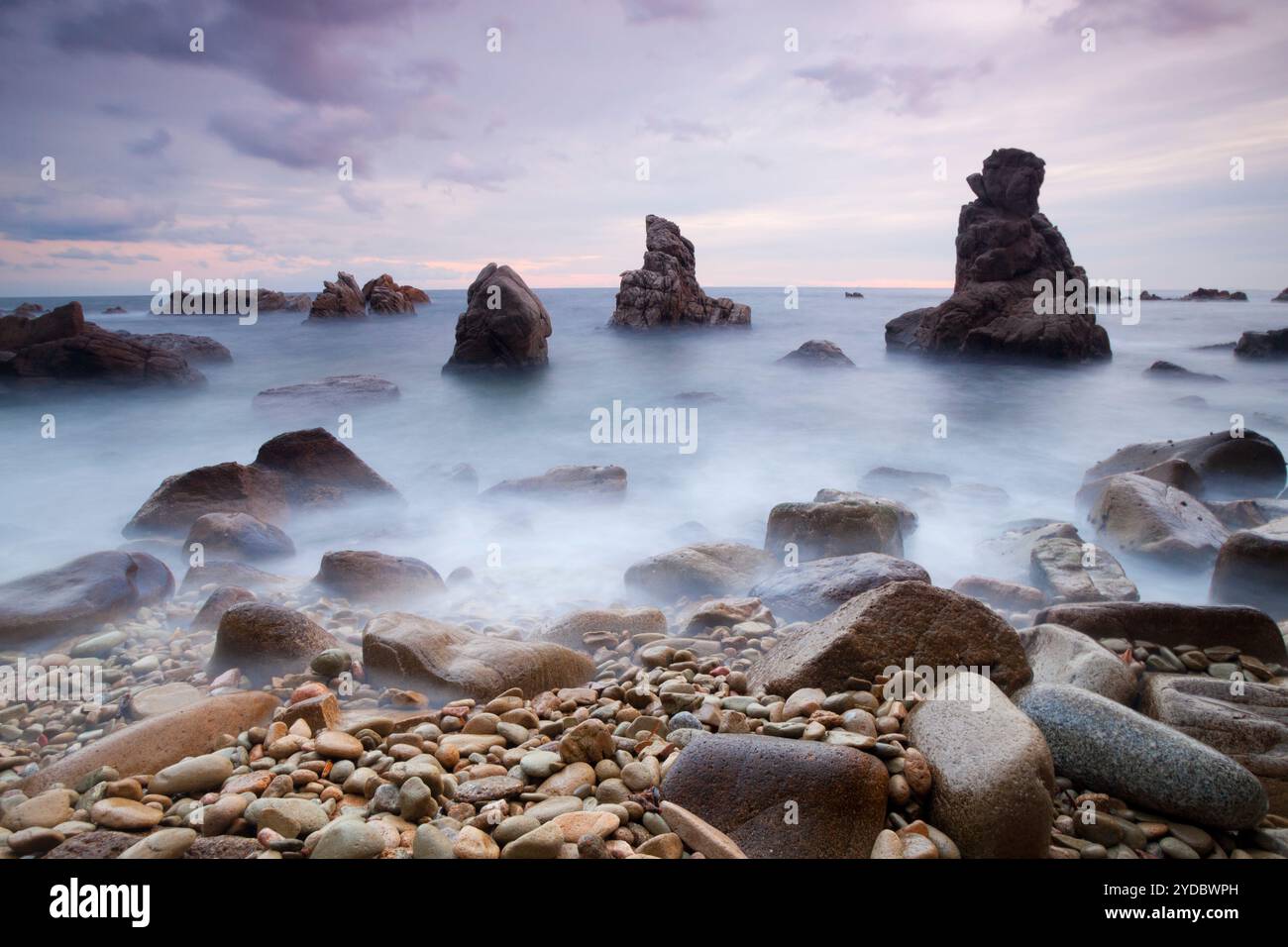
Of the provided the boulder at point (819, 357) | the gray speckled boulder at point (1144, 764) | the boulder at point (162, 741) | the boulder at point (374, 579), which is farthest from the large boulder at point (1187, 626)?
the boulder at point (819, 357)

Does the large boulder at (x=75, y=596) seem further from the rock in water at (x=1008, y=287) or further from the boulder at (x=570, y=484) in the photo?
the rock in water at (x=1008, y=287)

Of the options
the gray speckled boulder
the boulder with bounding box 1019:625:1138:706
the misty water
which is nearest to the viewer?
the gray speckled boulder

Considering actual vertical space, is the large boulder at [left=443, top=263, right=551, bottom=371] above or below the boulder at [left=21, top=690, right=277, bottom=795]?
above

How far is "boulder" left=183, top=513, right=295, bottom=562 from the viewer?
6.40 metres

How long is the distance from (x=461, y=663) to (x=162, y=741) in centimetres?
123

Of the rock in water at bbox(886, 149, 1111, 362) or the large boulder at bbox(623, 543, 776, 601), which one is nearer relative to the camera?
the large boulder at bbox(623, 543, 776, 601)

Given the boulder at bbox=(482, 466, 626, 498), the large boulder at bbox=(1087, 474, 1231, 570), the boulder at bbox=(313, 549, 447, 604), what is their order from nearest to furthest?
the boulder at bbox=(313, 549, 447, 604) < the large boulder at bbox=(1087, 474, 1231, 570) < the boulder at bbox=(482, 466, 626, 498)

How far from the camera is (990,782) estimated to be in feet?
7.18

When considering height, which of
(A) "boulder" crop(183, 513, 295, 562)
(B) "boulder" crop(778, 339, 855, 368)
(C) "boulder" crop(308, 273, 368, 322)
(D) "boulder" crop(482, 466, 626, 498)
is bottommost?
(A) "boulder" crop(183, 513, 295, 562)

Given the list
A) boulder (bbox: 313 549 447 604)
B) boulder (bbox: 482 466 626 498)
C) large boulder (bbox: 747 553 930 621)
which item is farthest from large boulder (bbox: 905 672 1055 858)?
boulder (bbox: 482 466 626 498)

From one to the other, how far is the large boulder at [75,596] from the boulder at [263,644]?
1484mm

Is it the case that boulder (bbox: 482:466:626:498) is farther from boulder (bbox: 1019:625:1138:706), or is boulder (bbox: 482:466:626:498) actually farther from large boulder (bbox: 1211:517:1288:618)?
large boulder (bbox: 1211:517:1288:618)

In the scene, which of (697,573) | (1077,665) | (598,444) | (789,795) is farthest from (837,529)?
(598,444)

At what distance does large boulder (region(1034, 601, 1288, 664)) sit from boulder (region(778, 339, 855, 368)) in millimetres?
15900
